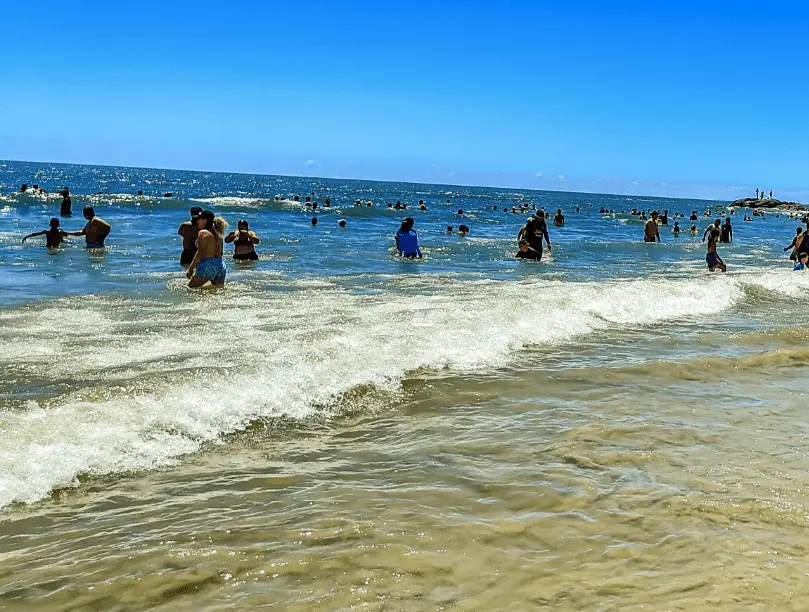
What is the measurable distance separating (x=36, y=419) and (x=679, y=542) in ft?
12.9

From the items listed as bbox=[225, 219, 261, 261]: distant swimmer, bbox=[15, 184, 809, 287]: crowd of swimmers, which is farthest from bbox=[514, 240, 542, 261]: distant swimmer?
bbox=[225, 219, 261, 261]: distant swimmer

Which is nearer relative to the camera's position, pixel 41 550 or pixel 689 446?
pixel 41 550

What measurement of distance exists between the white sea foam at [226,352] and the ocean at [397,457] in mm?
33

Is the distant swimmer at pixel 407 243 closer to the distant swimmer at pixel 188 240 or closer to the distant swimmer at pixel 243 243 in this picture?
the distant swimmer at pixel 243 243

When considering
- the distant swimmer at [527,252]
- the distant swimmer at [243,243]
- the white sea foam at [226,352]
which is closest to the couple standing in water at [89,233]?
the distant swimmer at [243,243]

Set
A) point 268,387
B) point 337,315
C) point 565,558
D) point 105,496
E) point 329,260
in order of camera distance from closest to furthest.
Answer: point 565,558 < point 105,496 < point 268,387 < point 337,315 < point 329,260

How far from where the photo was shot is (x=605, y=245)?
2922cm

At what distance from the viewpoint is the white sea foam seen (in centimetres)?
441

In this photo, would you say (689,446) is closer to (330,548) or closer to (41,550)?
(330,548)

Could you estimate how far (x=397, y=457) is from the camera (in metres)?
4.37

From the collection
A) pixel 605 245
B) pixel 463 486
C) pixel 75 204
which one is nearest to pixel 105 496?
Result: pixel 463 486

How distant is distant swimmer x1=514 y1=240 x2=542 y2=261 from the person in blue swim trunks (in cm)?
1107

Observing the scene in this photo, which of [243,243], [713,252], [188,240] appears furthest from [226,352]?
[713,252]

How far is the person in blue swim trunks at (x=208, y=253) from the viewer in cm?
1144
